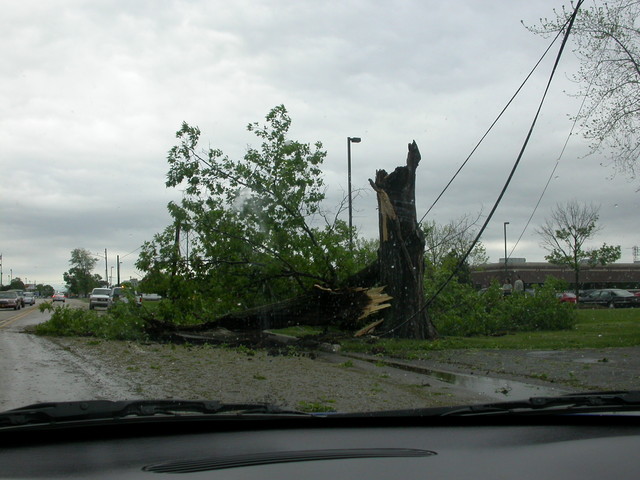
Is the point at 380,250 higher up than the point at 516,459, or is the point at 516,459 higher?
the point at 380,250

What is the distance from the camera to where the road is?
7.77m

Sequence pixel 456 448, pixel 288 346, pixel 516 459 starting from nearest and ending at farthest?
1. pixel 516 459
2. pixel 456 448
3. pixel 288 346

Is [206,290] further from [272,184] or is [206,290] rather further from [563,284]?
[563,284]

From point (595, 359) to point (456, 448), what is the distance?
961cm

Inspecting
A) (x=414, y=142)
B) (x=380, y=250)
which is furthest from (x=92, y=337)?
(x=414, y=142)

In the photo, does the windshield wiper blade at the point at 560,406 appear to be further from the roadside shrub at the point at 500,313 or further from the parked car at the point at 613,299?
the parked car at the point at 613,299

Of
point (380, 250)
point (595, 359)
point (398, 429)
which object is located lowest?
point (595, 359)

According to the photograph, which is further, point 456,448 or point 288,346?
point 288,346

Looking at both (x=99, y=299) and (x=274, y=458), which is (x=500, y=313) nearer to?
(x=274, y=458)

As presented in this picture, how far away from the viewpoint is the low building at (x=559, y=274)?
235ft

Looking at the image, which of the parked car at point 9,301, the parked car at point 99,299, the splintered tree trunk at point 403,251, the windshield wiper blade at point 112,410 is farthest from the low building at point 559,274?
the windshield wiper blade at point 112,410

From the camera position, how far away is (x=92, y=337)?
1688 cm

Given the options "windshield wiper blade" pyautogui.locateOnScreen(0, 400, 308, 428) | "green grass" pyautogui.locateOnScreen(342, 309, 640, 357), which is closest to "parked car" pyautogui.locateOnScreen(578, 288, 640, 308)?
"green grass" pyautogui.locateOnScreen(342, 309, 640, 357)

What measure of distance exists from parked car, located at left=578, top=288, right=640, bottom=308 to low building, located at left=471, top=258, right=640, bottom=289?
24.9 m
